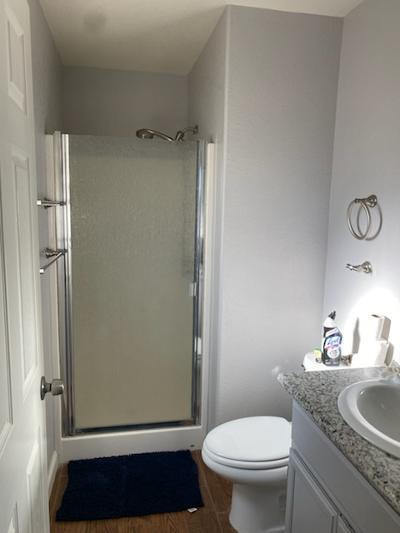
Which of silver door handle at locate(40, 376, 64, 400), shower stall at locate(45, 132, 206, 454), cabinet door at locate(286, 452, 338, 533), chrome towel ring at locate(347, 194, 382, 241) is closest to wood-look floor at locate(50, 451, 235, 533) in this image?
shower stall at locate(45, 132, 206, 454)

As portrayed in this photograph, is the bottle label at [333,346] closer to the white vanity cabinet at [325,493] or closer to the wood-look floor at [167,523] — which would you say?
the white vanity cabinet at [325,493]

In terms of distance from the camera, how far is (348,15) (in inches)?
80.0

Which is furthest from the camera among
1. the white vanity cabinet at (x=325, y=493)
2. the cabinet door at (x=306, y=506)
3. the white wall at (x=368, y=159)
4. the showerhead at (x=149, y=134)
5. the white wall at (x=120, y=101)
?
the white wall at (x=120, y=101)

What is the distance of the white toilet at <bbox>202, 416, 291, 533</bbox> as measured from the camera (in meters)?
1.71

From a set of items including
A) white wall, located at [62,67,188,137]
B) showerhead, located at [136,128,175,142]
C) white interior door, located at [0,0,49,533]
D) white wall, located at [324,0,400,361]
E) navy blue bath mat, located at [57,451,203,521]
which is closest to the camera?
white interior door, located at [0,0,49,533]

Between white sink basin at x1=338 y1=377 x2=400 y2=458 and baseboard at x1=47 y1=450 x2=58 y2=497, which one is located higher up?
white sink basin at x1=338 y1=377 x2=400 y2=458

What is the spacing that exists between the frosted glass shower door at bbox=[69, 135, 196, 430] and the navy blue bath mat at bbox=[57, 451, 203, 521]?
0.77ft

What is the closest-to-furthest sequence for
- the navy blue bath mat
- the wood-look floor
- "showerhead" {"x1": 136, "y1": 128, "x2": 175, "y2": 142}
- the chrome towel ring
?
the chrome towel ring → the wood-look floor → the navy blue bath mat → "showerhead" {"x1": 136, "y1": 128, "x2": 175, "y2": 142}

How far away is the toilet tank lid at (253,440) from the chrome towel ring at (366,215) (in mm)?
940

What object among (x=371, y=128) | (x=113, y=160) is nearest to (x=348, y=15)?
(x=371, y=128)

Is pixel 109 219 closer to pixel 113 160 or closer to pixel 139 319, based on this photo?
pixel 113 160

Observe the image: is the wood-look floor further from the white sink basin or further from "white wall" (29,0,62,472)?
the white sink basin

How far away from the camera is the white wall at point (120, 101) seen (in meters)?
2.95

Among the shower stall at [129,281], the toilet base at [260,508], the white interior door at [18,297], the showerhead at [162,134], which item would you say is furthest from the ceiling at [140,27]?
the toilet base at [260,508]
